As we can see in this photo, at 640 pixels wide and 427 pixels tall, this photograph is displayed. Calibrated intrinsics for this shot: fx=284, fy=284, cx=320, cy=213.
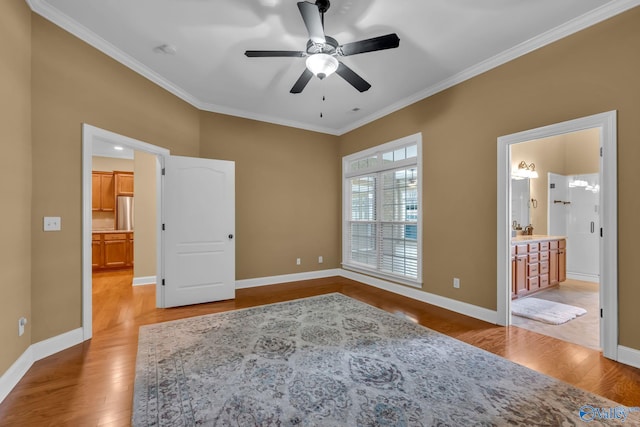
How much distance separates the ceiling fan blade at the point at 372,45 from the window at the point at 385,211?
219 centimetres

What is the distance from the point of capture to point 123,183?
23.7 ft

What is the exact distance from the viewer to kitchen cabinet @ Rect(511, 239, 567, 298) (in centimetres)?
413

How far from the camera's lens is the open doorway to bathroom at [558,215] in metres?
4.53

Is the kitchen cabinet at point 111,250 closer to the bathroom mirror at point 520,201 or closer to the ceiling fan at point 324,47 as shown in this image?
the ceiling fan at point 324,47

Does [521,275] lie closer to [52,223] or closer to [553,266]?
[553,266]

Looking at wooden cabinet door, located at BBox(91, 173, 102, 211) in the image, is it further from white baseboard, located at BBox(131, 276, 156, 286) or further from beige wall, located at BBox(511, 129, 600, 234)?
beige wall, located at BBox(511, 129, 600, 234)

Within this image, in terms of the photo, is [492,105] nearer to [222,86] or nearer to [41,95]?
[222,86]

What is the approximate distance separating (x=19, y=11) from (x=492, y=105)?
4609mm

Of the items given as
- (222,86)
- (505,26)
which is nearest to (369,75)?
(505,26)

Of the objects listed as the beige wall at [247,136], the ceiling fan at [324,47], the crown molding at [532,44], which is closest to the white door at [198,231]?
the beige wall at [247,136]

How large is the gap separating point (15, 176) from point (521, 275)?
5.88 metres

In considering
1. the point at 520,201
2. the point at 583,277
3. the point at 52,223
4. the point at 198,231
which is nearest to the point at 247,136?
the point at 198,231

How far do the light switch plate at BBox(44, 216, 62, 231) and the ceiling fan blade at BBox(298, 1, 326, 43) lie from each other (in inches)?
112

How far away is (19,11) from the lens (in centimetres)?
228
